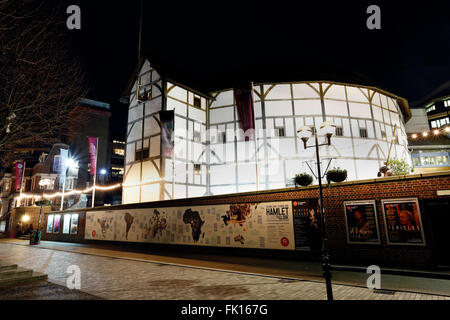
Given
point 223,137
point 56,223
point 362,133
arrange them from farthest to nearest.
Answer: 1. point 56,223
2. point 223,137
3. point 362,133

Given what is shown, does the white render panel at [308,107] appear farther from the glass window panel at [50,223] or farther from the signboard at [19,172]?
the signboard at [19,172]

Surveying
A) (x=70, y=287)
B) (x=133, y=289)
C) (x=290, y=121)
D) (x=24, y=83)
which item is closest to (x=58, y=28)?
(x=24, y=83)

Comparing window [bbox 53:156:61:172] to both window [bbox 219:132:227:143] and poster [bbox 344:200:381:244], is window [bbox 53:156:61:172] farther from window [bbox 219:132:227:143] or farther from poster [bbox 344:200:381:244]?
poster [bbox 344:200:381:244]

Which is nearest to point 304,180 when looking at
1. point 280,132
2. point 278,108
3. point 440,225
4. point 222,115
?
point 440,225

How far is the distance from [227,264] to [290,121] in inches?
527

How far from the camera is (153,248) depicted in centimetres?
1464

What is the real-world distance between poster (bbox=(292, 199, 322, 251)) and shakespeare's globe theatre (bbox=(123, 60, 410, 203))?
29.0 feet

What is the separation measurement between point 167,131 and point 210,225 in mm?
8319

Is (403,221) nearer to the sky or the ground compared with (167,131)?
nearer to the ground

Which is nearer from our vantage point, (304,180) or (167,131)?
(304,180)

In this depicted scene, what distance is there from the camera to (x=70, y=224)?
69.9 feet

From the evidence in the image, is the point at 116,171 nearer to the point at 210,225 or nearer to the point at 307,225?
the point at 210,225

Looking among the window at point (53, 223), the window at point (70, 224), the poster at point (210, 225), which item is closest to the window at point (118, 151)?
the window at point (53, 223)

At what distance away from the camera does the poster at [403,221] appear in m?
7.49
